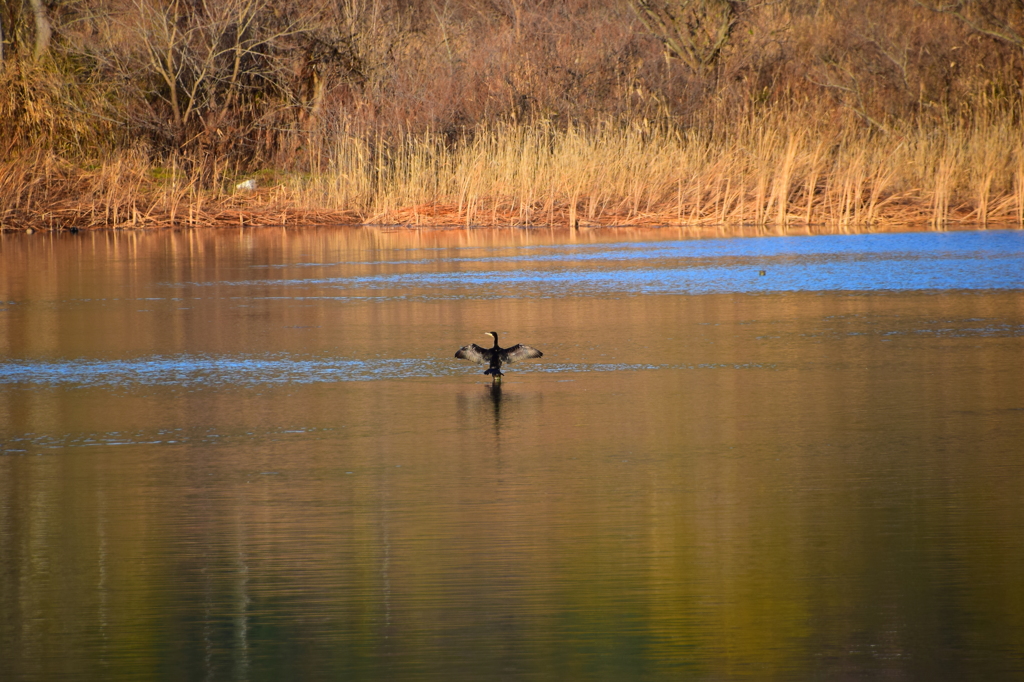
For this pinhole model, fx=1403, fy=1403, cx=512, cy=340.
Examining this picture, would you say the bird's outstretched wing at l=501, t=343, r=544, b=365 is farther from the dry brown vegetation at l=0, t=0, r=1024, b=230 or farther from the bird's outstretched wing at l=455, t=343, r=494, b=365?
the dry brown vegetation at l=0, t=0, r=1024, b=230

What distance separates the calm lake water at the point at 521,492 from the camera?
359cm

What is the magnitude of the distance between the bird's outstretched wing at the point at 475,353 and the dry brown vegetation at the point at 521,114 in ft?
36.4

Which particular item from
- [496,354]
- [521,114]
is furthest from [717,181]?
[496,354]

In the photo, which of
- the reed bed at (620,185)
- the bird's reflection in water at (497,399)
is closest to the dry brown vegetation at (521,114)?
the reed bed at (620,185)

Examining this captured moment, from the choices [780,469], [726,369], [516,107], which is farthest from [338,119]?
[780,469]

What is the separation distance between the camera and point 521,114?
24.7m

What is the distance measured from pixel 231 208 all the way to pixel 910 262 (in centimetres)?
1188

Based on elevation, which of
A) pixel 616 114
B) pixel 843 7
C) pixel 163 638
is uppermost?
pixel 843 7

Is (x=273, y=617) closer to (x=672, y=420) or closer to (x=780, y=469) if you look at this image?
(x=780, y=469)

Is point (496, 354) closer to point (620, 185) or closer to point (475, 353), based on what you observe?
point (475, 353)

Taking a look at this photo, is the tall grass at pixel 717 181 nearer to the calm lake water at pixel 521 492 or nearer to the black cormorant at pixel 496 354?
the calm lake water at pixel 521 492

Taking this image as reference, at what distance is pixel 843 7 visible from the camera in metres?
28.8

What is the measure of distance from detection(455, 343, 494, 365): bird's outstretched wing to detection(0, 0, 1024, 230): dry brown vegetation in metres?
11.1

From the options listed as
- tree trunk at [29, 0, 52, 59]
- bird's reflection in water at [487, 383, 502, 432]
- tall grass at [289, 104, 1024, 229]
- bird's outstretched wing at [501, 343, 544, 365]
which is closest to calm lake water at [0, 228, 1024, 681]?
bird's reflection in water at [487, 383, 502, 432]
